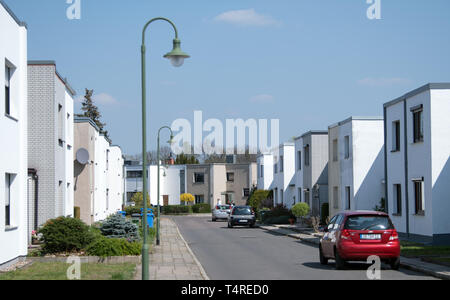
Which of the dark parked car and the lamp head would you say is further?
the dark parked car

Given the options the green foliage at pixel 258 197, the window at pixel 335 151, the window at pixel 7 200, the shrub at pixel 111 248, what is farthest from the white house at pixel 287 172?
the window at pixel 7 200

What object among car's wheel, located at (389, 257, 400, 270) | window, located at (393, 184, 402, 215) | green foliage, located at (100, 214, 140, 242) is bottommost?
car's wheel, located at (389, 257, 400, 270)

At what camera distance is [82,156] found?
32344 mm

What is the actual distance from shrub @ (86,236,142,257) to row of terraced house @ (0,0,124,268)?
2.01 meters

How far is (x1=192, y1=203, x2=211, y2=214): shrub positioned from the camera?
80.6 metres

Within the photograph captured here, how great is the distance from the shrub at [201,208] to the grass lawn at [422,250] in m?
57.4

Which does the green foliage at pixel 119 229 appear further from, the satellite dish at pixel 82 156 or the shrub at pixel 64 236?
the satellite dish at pixel 82 156

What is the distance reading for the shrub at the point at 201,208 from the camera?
80562mm

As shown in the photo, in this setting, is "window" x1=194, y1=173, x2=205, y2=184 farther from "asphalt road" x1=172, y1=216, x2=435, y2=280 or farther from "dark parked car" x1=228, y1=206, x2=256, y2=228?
"asphalt road" x1=172, y1=216, x2=435, y2=280

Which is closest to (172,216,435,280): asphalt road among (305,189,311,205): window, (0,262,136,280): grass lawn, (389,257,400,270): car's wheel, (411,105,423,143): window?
(389,257,400,270): car's wheel

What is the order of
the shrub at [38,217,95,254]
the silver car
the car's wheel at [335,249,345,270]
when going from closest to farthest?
the car's wheel at [335,249,345,270] → the shrub at [38,217,95,254] → the silver car

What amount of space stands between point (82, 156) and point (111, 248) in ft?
49.3

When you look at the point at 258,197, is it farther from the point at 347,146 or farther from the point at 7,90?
the point at 7,90

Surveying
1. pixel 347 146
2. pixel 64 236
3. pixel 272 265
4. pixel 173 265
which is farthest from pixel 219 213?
→ pixel 173 265
